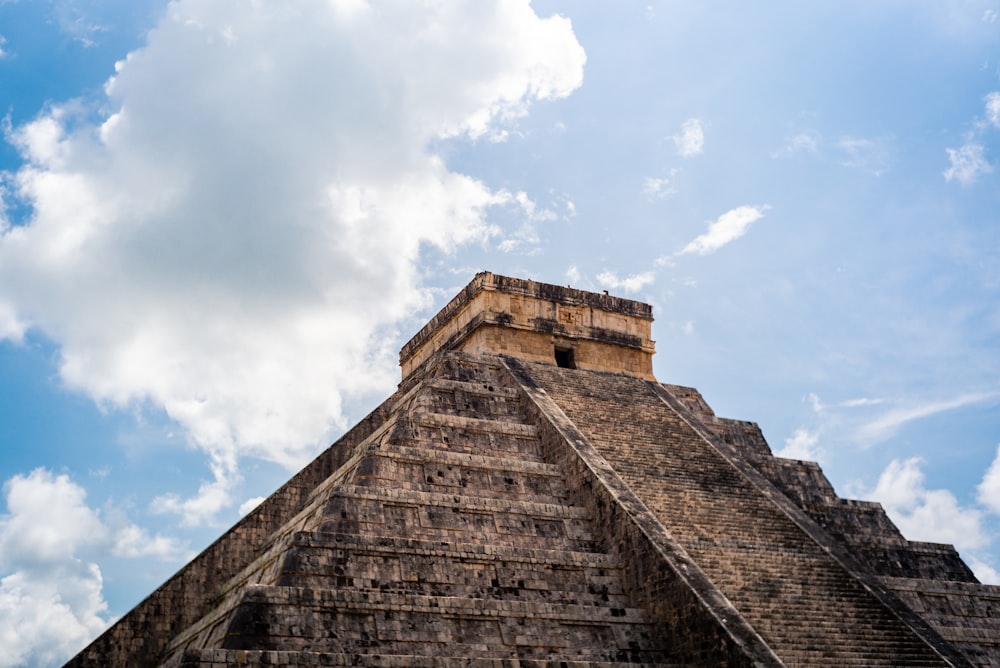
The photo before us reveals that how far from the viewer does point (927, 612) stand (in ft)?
50.9

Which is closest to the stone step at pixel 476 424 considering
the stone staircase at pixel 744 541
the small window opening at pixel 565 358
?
the stone staircase at pixel 744 541

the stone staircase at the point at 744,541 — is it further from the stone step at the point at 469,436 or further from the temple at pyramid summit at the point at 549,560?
the stone step at the point at 469,436

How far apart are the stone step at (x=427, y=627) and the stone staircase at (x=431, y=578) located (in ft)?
0.04

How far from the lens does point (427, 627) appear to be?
11109 mm

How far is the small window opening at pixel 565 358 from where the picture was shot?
1948cm

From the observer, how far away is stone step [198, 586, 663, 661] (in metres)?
10.4

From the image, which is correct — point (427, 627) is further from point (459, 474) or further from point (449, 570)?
point (459, 474)

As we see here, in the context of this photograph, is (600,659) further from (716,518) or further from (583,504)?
(716,518)

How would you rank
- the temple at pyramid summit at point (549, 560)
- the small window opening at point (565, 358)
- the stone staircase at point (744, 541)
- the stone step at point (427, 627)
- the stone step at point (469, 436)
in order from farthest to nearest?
the small window opening at point (565, 358) → the stone step at point (469, 436) → the stone staircase at point (744, 541) → the temple at pyramid summit at point (549, 560) → the stone step at point (427, 627)

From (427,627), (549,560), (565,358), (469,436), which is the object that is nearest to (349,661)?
(427,627)

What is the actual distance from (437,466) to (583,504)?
204 centimetres

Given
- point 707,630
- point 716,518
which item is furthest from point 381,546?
point 716,518

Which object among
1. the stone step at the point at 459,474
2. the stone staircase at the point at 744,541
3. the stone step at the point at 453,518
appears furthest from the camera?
the stone step at the point at 459,474

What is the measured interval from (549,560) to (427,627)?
77.9 inches
